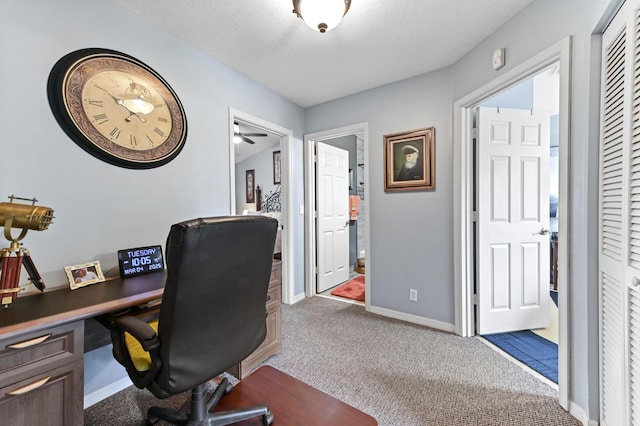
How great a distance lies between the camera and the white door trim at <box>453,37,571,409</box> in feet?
4.78

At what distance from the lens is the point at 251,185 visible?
16.0 ft

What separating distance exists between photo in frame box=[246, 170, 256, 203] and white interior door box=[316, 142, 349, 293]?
1.77 metres

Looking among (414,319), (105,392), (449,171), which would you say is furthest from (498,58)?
(105,392)

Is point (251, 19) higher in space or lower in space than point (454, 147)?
higher

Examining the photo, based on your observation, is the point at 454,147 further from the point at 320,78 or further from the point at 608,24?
the point at 320,78

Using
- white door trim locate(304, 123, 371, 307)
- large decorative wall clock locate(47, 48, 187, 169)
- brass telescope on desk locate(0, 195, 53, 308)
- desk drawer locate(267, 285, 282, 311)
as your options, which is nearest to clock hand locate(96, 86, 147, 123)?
large decorative wall clock locate(47, 48, 187, 169)

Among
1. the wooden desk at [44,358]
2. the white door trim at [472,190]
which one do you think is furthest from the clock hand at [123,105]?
the white door trim at [472,190]

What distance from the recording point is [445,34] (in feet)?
6.44

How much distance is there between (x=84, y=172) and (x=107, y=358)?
1153 mm

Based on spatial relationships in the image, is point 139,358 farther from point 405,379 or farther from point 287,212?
point 287,212

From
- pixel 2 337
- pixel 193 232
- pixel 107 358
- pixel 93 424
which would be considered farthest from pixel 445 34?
pixel 93 424

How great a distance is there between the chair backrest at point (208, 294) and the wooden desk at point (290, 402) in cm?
53

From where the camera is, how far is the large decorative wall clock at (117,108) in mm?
1468

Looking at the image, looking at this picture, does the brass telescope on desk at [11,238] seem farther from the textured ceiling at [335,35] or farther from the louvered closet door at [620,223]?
the louvered closet door at [620,223]
